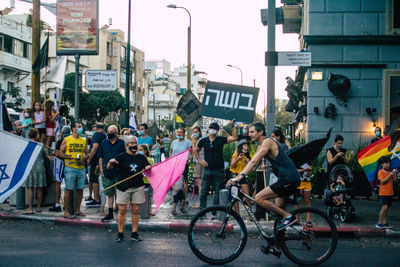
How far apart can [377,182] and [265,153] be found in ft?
11.5

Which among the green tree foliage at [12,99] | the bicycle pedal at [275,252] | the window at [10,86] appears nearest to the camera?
the bicycle pedal at [275,252]

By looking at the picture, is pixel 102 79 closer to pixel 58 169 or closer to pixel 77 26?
pixel 77 26

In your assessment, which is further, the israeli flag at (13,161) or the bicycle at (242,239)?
the israeli flag at (13,161)

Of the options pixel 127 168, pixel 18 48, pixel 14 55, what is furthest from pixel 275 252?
pixel 18 48

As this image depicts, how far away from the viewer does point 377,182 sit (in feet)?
28.9

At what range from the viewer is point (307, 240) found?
628 centimetres

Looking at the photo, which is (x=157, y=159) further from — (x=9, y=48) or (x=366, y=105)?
(x=9, y=48)

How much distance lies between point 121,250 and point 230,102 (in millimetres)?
4336

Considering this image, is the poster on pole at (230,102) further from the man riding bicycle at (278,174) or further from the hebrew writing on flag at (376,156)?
the man riding bicycle at (278,174)

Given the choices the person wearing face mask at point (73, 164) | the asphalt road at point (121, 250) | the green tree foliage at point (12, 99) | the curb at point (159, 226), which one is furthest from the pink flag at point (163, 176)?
the green tree foliage at point (12, 99)

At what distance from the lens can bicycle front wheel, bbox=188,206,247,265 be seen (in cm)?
625

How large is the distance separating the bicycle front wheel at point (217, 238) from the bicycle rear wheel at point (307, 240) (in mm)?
579

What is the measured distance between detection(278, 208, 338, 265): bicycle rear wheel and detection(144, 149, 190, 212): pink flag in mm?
2653

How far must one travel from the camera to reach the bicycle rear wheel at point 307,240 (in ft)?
20.5
